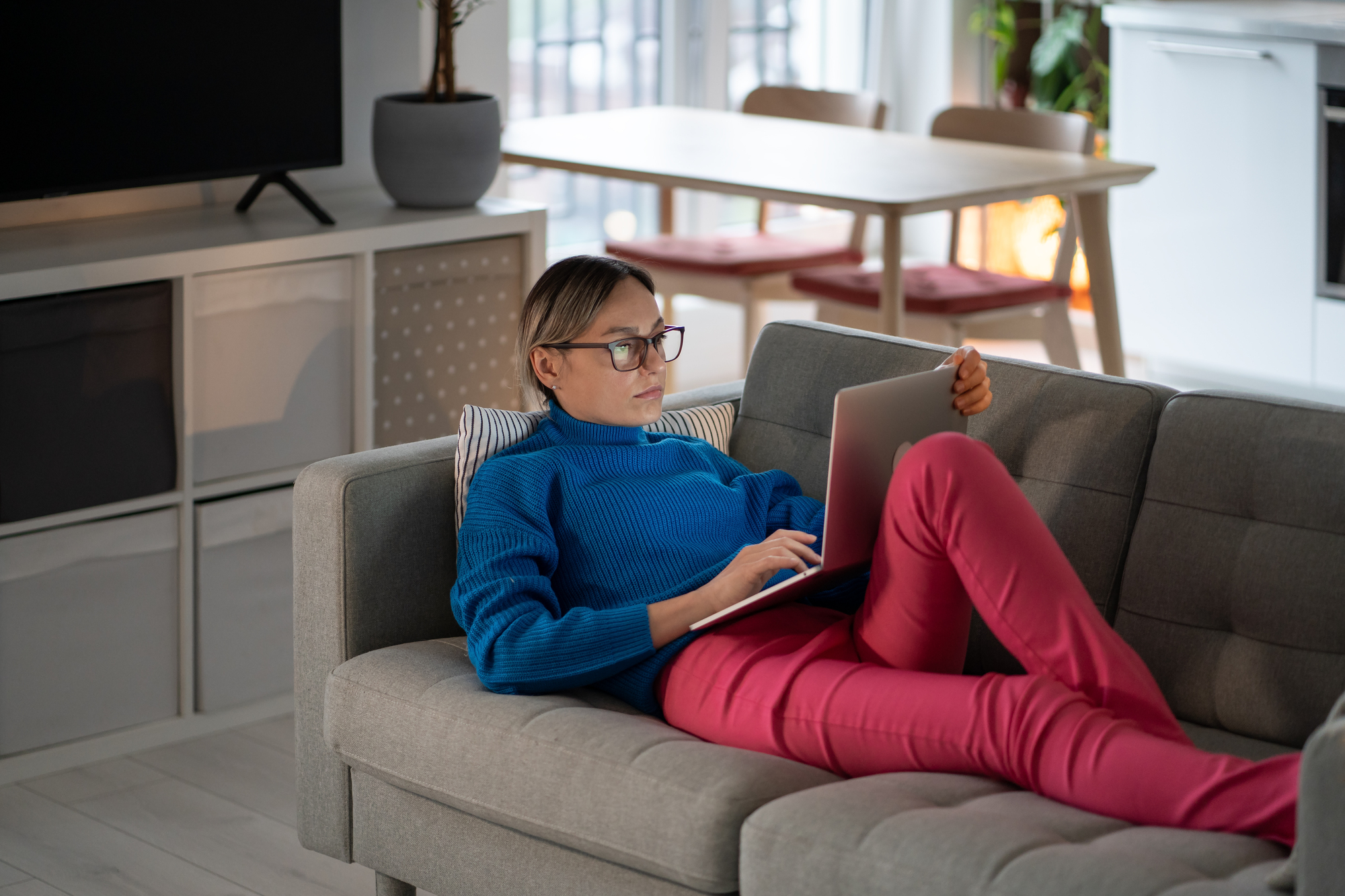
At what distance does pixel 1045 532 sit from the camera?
72.4 inches

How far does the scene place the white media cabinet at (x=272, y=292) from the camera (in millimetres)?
2783

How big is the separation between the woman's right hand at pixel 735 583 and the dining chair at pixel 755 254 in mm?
2288


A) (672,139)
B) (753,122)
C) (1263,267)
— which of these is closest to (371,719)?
(672,139)

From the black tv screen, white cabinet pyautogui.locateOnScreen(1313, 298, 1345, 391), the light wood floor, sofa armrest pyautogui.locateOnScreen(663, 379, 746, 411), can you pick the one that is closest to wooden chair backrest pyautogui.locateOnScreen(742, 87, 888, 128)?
white cabinet pyautogui.locateOnScreen(1313, 298, 1345, 391)

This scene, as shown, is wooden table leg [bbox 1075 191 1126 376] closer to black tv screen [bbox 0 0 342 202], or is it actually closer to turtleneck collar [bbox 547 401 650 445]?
black tv screen [bbox 0 0 342 202]

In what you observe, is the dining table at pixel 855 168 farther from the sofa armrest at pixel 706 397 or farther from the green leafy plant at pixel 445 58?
the sofa armrest at pixel 706 397

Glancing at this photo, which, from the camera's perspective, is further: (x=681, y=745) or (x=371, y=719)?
(x=371, y=719)

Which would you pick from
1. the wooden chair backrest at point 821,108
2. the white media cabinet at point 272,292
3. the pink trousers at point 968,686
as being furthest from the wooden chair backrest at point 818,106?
the pink trousers at point 968,686

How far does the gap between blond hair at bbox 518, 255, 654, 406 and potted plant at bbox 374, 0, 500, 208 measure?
109cm

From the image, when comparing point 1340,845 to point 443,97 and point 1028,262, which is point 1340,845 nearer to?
point 443,97

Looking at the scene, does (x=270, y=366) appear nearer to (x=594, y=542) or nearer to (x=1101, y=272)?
(x=594, y=542)

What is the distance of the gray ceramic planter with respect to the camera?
3180 millimetres

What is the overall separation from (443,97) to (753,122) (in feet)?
4.61

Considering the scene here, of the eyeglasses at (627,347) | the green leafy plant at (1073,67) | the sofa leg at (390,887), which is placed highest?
the green leafy plant at (1073,67)
